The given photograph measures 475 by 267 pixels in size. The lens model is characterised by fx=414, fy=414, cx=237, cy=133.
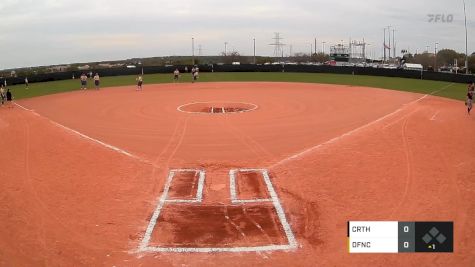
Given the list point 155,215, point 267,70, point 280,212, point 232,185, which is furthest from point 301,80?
point 155,215

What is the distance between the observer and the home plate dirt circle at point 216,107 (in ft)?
96.0

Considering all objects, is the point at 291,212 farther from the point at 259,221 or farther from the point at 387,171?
the point at 387,171

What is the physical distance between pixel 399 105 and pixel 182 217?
23495mm

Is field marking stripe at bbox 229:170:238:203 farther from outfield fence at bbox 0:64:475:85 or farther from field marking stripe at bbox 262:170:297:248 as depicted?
outfield fence at bbox 0:64:475:85

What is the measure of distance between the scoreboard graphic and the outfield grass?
2751cm

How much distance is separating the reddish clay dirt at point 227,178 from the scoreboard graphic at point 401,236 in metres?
0.23

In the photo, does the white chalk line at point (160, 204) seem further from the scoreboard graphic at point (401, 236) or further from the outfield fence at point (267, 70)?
the outfield fence at point (267, 70)

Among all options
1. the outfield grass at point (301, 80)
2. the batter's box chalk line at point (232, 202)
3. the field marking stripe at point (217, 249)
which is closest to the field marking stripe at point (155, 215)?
the batter's box chalk line at point (232, 202)

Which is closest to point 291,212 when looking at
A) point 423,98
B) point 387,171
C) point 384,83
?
point 387,171

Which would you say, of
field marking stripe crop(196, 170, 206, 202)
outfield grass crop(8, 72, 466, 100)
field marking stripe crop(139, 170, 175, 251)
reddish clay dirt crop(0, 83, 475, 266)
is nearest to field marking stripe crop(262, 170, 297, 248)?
reddish clay dirt crop(0, 83, 475, 266)

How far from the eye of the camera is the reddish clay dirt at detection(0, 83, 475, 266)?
999 cm

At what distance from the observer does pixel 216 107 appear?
30844 mm

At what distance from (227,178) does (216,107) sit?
52.9ft

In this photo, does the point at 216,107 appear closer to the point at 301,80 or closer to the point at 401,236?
the point at 401,236
